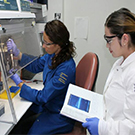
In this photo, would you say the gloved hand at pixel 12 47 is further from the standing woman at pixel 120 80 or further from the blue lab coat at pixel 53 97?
the standing woman at pixel 120 80

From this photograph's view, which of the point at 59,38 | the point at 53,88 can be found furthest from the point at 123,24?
the point at 53,88

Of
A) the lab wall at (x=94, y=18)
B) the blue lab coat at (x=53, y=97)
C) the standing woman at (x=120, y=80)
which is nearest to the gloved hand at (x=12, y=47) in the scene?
the blue lab coat at (x=53, y=97)

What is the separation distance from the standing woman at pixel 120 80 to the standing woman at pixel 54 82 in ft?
1.15

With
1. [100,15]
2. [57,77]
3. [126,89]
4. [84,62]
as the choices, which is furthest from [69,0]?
[126,89]

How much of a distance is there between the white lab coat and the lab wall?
4.00 ft

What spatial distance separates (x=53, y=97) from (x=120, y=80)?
55 centimetres

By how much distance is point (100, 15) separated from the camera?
1.96 m

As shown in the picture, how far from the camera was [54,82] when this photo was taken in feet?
3.68

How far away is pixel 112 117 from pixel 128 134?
153 millimetres

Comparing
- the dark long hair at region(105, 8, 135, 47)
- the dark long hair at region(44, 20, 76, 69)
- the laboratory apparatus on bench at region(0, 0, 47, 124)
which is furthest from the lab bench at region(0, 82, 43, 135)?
the dark long hair at region(105, 8, 135, 47)

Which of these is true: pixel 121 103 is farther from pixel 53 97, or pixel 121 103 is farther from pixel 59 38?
pixel 59 38

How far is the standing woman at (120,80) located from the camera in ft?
2.44

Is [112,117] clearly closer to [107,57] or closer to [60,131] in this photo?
[60,131]

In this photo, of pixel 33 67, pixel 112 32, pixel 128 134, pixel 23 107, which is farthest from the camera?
pixel 33 67
